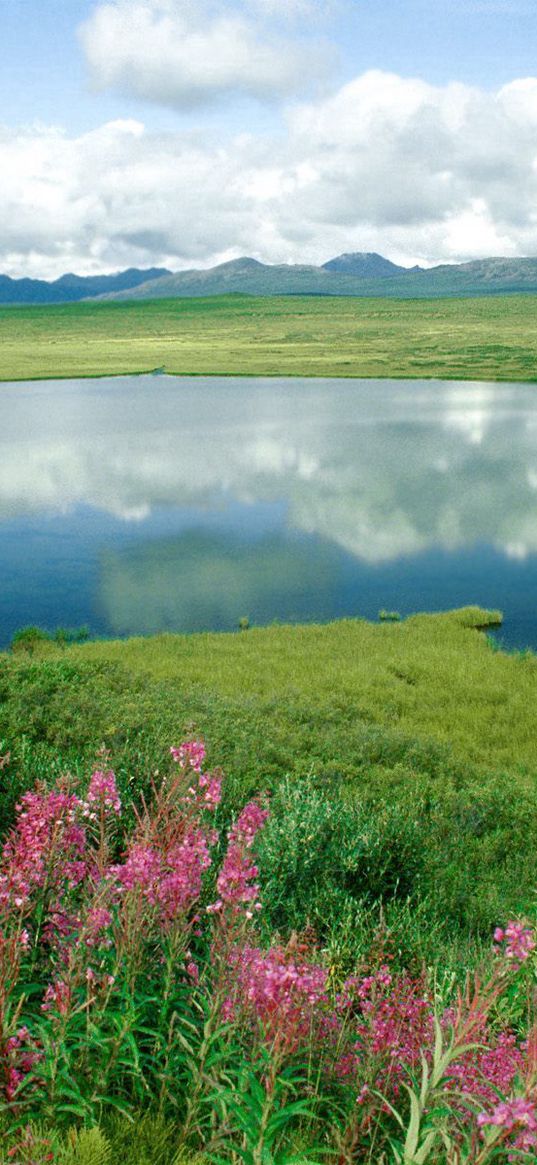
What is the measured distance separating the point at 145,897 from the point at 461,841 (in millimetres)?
6278

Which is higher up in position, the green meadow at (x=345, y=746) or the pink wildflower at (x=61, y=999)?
the pink wildflower at (x=61, y=999)

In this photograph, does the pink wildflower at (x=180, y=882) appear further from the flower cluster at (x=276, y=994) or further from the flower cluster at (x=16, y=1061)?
the flower cluster at (x=16, y=1061)

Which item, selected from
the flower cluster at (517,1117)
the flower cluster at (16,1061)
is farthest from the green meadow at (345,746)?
the flower cluster at (517,1117)

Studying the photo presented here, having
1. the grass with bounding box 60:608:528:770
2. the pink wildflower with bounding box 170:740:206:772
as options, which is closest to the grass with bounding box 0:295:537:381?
the grass with bounding box 60:608:528:770

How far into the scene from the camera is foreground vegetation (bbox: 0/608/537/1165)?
150 inches

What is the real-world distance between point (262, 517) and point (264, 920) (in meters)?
27.1

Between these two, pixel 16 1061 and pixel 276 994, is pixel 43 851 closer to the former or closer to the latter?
pixel 16 1061

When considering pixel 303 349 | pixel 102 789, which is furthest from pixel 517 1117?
pixel 303 349

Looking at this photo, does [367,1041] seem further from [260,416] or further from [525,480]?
[260,416]

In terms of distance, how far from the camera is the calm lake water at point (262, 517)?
24.2 meters

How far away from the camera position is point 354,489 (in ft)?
123

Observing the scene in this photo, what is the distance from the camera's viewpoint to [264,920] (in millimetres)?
6484

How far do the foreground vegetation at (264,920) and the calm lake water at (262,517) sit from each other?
7620 millimetres

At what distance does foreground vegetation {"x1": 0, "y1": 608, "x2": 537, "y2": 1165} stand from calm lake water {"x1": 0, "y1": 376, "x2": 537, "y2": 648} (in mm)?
7620
